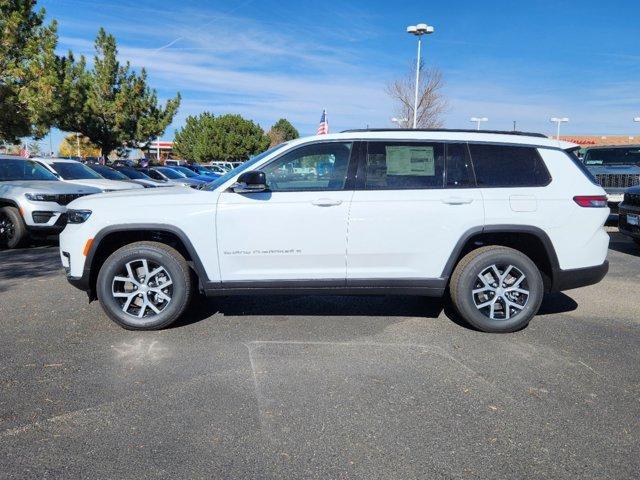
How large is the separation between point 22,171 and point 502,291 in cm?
954

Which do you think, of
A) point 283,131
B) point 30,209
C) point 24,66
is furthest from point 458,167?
point 283,131

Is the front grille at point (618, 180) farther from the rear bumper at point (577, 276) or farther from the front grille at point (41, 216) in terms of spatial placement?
the front grille at point (41, 216)

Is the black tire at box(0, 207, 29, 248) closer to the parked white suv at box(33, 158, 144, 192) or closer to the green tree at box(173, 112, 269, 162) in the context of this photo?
the parked white suv at box(33, 158, 144, 192)

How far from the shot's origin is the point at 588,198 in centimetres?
459

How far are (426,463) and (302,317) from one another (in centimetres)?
257

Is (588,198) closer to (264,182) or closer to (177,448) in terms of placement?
(264,182)

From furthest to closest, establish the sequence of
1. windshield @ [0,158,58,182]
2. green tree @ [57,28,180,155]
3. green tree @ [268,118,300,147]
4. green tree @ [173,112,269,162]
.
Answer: green tree @ [268,118,300,147]
green tree @ [173,112,269,162]
green tree @ [57,28,180,155]
windshield @ [0,158,58,182]

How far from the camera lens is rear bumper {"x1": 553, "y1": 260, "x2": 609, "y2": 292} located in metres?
4.62

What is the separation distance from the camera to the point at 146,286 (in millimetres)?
4602

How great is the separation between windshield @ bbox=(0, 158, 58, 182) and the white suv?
642cm

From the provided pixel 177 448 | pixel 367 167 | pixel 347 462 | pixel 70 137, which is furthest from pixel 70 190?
pixel 70 137

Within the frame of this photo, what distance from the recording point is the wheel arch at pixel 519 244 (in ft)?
14.8

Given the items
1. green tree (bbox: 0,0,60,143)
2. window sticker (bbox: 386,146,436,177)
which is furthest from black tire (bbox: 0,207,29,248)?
green tree (bbox: 0,0,60,143)

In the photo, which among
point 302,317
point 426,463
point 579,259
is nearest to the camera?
point 426,463
